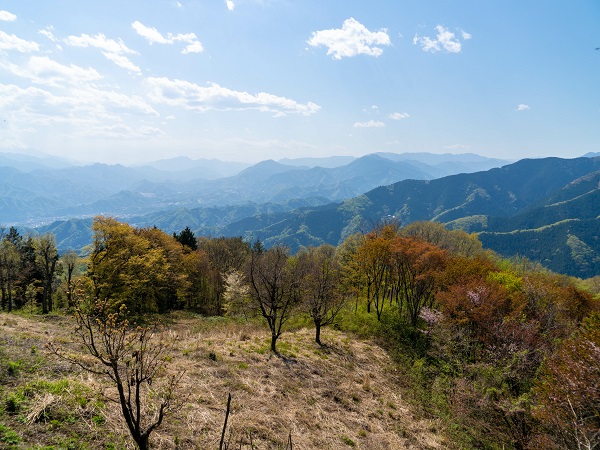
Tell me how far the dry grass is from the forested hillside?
7cm

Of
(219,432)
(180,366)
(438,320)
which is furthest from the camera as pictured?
(438,320)

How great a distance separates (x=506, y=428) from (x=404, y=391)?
5258mm

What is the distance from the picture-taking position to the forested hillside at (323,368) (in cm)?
805

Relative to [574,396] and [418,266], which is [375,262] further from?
[574,396]

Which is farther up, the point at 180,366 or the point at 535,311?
the point at 180,366

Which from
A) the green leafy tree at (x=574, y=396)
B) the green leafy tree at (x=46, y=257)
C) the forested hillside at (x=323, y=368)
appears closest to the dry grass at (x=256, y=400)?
the forested hillside at (x=323, y=368)

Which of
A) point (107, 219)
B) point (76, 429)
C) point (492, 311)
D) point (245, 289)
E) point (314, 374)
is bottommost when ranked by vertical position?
point (245, 289)

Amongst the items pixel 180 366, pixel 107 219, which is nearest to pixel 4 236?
pixel 107 219

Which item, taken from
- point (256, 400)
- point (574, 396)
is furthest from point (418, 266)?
point (256, 400)

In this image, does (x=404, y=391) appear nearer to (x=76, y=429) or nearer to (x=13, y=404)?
(x=76, y=429)

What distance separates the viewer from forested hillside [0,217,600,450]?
805 cm

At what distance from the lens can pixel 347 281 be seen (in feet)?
128

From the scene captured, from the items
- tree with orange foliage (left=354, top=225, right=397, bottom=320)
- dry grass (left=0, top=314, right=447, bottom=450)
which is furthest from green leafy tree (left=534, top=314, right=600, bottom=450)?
tree with orange foliage (left=354, top=225, right=397, bottom=320)

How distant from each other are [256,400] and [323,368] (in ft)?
23.3
